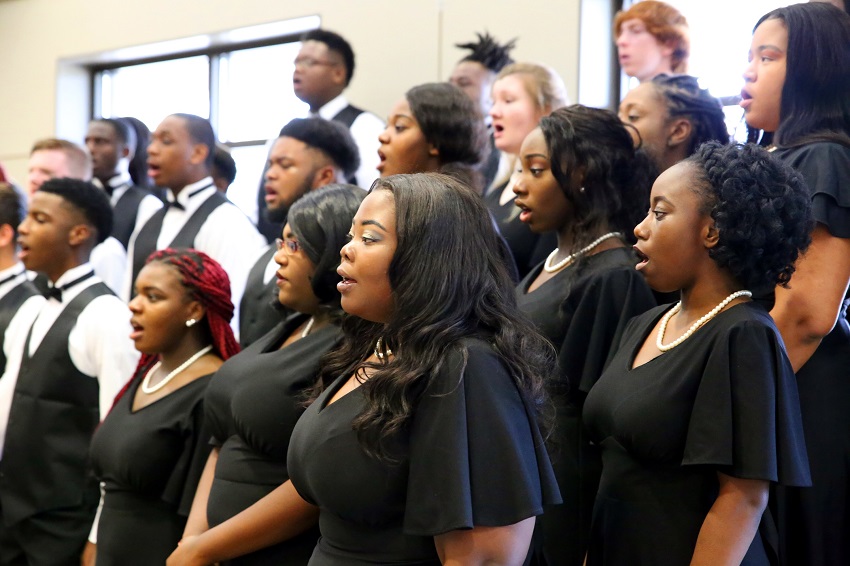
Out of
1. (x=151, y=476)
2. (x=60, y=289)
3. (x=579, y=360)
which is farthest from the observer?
(x=60, y=289)

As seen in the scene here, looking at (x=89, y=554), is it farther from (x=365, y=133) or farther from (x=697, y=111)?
(x=365, y=133)

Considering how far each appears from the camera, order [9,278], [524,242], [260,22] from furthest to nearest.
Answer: [260,22] → [9,278] → [524,242]

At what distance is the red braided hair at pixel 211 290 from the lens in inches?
133

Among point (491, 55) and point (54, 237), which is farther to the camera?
point (491, 55)

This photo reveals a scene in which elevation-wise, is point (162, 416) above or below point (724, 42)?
below

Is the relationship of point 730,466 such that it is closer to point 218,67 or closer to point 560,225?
point 560,225

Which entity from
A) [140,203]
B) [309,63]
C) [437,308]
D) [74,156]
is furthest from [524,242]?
[74,156]

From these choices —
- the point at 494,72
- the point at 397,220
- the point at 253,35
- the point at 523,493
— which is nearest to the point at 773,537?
the point at 523,493

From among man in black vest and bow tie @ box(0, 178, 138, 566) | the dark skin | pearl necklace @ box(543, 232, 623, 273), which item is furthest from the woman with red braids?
pearl necklace @ box(543, 232, 623, 273)

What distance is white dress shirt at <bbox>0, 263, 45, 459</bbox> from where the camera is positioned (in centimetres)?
407

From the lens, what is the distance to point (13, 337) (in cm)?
433

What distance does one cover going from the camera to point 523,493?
6.35ft

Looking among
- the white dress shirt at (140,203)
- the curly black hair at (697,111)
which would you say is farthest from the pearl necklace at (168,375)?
the white dress shirt at (140,203)

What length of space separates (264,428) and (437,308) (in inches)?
32.7
